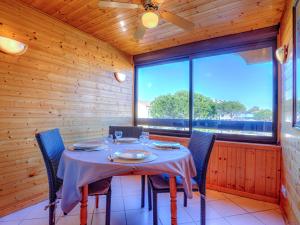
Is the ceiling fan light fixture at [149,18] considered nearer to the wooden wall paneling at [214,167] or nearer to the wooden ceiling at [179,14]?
the wooden ceiling at [179,14]

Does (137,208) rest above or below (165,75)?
below

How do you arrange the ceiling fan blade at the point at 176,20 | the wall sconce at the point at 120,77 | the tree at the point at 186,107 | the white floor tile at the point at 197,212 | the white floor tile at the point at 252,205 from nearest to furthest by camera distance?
the ceiling fan blade at the point at 176,20
the white floor tile at the point at 197,212
the white floor tile at the point at 252,205
the tree at the point at 186,107
the wall sconce at the point at 120,77

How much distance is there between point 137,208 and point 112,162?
1.16 metres

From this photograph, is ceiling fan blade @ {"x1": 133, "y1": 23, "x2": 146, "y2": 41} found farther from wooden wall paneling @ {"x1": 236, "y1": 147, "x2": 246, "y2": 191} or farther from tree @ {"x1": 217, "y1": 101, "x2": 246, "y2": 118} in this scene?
wooden wall paneling @ {"x1": 236, "y1": 147, "x2": 246, "y2": 191}

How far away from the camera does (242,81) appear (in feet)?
9.70

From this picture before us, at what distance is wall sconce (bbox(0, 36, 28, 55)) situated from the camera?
2051mm

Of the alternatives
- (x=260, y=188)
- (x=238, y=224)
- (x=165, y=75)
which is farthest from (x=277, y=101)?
(x=165, y=75)

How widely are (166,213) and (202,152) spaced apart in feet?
2.80

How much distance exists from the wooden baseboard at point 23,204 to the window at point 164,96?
215 cm

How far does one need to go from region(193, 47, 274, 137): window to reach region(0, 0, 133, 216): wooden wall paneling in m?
1.68

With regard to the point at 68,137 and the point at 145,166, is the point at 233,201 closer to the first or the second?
the point at 145,166

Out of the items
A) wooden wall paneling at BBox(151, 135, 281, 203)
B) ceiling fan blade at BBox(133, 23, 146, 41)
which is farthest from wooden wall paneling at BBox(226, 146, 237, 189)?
ceiling fan blade at BBox(133, 23, 146, 41)

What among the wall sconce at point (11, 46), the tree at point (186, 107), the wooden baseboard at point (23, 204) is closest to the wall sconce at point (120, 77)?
the tree at point (186, 107)

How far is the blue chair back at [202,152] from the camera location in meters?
1.81
